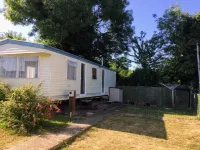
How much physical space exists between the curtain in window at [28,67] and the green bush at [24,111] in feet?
7.74

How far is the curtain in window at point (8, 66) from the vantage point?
341 inches

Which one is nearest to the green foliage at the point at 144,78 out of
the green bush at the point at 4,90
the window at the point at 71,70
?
the window at the point at 71,70

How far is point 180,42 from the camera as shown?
51.4 ft

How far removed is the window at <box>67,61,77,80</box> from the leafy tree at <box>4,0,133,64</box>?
616 centimetres

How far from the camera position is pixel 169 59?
19.8 meters

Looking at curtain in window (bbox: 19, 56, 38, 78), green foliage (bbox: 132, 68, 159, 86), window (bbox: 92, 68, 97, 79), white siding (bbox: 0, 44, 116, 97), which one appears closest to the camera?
white siding (bbox: 0, 44, 116, 97)

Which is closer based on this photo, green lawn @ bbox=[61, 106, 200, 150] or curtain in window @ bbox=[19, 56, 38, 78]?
green lawn @ bbox=[61, 106, 200, 150]

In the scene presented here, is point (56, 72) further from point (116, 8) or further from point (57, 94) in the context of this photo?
point (116, 8)

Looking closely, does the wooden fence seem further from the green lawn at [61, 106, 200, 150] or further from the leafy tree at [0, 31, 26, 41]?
the leafy tree at [0, 31, 26, 41]

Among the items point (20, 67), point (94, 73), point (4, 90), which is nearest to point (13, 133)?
point (4, 90)

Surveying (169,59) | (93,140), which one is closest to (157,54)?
(169,59)

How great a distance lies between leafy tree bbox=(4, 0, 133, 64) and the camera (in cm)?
1484

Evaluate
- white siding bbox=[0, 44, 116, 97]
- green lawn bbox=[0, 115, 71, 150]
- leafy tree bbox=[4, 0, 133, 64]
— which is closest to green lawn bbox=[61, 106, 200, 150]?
green lawn bbox=[0, 115, 71, 150]

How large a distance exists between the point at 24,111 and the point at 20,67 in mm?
3404
